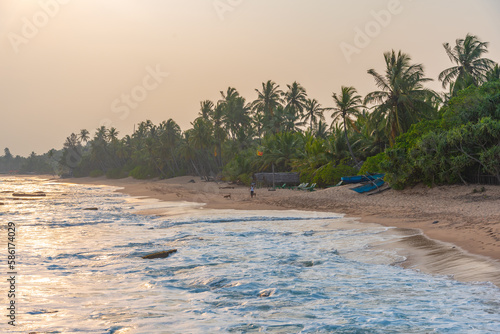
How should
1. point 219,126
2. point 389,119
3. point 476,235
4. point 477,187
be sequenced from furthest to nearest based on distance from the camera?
1. point 219,126
2. point 389,119
3. point 477,187
4. point 476,235

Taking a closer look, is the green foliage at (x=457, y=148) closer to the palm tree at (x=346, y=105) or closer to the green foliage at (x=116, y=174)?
the palm tree at (x=346, y=105)

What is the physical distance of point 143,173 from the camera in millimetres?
90375

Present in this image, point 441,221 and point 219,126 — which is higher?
point 219,126

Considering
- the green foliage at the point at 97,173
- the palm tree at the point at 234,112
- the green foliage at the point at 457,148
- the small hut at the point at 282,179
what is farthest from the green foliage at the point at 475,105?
the green foliage at the point at 97,173

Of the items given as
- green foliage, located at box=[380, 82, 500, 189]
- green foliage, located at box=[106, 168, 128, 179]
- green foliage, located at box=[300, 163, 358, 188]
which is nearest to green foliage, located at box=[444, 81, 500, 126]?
green foliage, located at box=[380, 82, 500, 189]

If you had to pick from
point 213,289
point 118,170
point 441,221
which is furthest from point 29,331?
point 118,170

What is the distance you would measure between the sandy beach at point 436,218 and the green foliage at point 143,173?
57985mm

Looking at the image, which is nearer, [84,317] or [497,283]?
[84,317]

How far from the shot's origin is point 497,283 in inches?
292

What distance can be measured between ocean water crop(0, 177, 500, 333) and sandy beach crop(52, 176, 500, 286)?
2.59 feet

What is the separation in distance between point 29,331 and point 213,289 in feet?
11.0

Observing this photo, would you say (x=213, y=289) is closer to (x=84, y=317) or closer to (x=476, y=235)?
(x=84, y=317)

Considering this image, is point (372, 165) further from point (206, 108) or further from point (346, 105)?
point (206, 108)

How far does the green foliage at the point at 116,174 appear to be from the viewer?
10131cm
